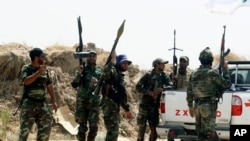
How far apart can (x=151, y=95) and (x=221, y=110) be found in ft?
6.08

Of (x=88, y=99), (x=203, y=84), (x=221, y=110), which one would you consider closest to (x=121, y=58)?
(x=88, y=99)

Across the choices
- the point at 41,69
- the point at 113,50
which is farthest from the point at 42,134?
the point at 113,50

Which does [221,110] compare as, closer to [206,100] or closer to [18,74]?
[206,100]

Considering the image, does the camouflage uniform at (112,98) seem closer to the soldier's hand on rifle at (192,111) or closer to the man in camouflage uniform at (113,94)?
the man in camouflage uniform at (113,94)

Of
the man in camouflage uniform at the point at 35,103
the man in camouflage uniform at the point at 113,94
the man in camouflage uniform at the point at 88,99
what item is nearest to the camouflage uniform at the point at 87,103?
the man in camouflage uniform at the point at 88,99

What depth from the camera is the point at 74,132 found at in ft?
45.8

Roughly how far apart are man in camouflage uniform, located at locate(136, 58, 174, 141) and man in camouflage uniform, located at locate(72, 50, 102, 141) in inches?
40.6

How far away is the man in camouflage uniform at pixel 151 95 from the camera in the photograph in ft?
31.5

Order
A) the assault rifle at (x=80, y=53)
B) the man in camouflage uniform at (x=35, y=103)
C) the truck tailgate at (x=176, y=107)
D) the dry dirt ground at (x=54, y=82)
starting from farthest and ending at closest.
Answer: the dry dirt ground at (x=54, y=82) < the assault rifle at (x=80, y=53) < the truck tailgate at (x=176, y=107) < the man in camouflage uniform at (x=35, y=103)

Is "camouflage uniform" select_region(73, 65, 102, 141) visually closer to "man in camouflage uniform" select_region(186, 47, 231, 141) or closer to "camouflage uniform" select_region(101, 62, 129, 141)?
"camouflage uniform" select_region(101, 62, 129, 141)

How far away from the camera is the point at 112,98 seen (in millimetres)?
8438

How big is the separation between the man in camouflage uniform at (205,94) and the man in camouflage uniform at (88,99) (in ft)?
5.98

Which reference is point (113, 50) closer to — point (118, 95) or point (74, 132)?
point (118, 95)

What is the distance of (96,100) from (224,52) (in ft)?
8.00
